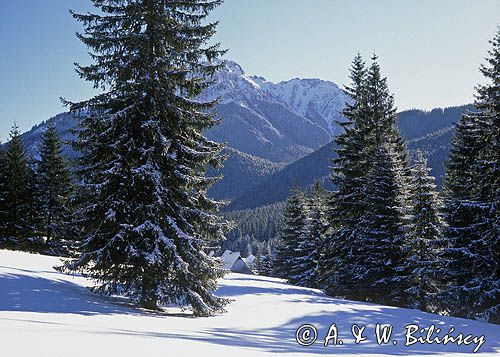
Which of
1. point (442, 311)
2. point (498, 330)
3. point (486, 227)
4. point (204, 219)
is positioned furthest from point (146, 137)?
point (442, 311)

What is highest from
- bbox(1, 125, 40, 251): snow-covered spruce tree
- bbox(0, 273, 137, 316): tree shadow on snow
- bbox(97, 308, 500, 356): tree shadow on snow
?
bbox(1, 125, 40, 251): snow-covered spruce tree

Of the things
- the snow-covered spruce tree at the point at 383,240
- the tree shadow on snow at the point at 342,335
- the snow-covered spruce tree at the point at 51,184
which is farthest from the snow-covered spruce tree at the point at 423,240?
the snow-covered spruce tree at the point at 51,184

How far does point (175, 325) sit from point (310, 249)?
27.9 m

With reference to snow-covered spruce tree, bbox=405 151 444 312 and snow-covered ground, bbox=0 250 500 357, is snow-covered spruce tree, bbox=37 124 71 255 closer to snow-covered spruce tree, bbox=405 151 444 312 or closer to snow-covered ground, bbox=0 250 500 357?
snow-covered ground, bbox=0 250 500 357

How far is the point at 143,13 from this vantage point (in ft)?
36.0

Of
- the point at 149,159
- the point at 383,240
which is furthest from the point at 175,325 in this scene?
the point at 383,240

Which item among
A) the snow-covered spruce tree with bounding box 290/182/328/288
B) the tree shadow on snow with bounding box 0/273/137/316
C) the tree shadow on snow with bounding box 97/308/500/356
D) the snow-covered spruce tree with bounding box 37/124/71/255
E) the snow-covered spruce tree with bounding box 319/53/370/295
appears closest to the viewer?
the tree shadow on snow with bounding box 97/308/500/356

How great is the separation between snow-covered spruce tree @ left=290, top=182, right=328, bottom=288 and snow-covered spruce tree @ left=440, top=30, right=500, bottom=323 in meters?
14.9

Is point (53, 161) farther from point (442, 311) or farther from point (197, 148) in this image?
point (442, 311)

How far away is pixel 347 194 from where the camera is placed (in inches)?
880

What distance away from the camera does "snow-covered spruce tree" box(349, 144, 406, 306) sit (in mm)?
19531

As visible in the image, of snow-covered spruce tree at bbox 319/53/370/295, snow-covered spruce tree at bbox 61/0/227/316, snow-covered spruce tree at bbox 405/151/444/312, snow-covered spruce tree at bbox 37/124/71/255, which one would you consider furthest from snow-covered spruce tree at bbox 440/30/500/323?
snow-covered spruce tree at bbox 37/124/71/255

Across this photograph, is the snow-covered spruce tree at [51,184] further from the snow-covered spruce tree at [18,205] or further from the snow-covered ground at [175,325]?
the snow-covered ground at [175,325]

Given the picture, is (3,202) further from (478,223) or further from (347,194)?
(478,223)
